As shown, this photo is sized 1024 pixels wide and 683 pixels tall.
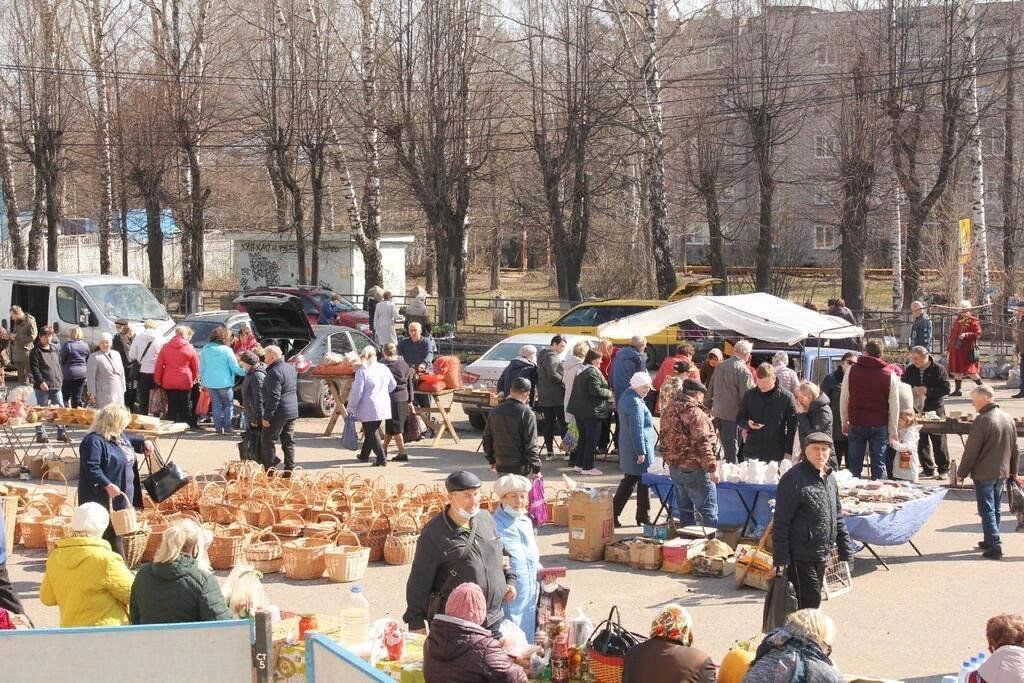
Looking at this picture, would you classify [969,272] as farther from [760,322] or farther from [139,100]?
[139,100]

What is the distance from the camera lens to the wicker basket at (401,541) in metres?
11.6

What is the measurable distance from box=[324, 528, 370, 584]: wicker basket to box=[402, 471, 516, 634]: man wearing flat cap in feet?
11.8

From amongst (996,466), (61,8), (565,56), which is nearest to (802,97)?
(565,56)

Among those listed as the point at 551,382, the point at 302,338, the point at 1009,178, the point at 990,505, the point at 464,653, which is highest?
the point at 1009,178

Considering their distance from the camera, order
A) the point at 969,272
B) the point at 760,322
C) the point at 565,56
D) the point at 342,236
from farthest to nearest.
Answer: the point at 342,236 → the point at 565,56 → the point at 969,272 → the point at 760,322

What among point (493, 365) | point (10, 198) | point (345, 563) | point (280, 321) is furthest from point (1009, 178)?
point (345, 563)

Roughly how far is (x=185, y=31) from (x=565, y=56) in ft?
48.4

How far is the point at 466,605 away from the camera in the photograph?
20.7 feet

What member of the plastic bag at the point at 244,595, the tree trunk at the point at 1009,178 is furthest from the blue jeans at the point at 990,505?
the tree trunk at the point at 1009,178

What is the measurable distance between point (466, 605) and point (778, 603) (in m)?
3.08

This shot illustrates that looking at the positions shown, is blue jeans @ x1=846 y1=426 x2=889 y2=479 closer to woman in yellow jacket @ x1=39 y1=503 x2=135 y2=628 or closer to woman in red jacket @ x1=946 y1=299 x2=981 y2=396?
woman in yellow jacket @ x1=39 y1=503 x2=135 y2=628

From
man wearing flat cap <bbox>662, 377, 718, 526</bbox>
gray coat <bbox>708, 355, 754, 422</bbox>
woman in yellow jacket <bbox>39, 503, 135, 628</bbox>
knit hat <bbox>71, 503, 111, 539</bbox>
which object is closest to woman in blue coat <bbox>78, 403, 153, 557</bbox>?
knit hat <bbox>71, 503, 111, 539</bbox>

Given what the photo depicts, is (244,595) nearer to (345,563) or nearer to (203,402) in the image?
(345,563)

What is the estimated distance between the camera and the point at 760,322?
1766cm
